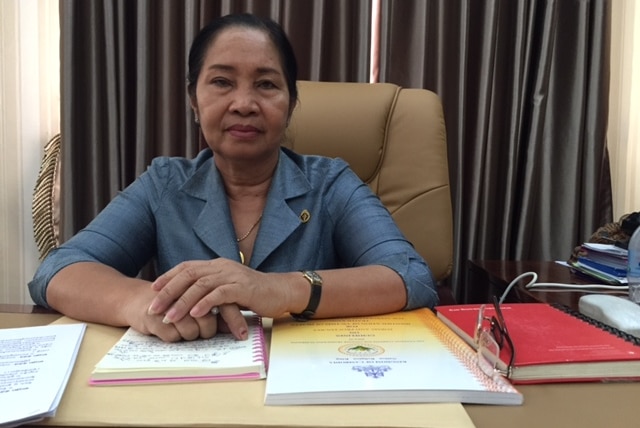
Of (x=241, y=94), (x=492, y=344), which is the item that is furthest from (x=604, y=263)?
(x=241, y=94)

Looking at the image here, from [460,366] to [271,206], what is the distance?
0.66m

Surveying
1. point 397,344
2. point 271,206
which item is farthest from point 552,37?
point 397,344

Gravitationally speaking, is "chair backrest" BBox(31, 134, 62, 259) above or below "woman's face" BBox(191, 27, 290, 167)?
below

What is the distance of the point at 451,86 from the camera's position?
6.52ft

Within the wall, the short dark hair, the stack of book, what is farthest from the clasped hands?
the wall

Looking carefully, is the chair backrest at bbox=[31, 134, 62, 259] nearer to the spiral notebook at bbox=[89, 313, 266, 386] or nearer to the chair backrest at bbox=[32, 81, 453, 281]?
the chair backrest at bbox=[32, 81, 453, 281]

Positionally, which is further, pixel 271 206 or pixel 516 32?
pixel 516 32

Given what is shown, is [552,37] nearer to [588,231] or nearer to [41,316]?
[588,231]

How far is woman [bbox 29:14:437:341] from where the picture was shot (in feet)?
3.19

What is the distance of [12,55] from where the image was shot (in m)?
1.99

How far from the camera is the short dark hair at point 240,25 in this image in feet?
3.83

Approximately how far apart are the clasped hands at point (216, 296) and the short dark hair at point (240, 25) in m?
0.59

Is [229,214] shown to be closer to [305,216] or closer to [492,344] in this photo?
[305,216]

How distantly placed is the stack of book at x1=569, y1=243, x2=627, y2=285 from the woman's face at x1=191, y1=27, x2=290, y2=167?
85 cm
